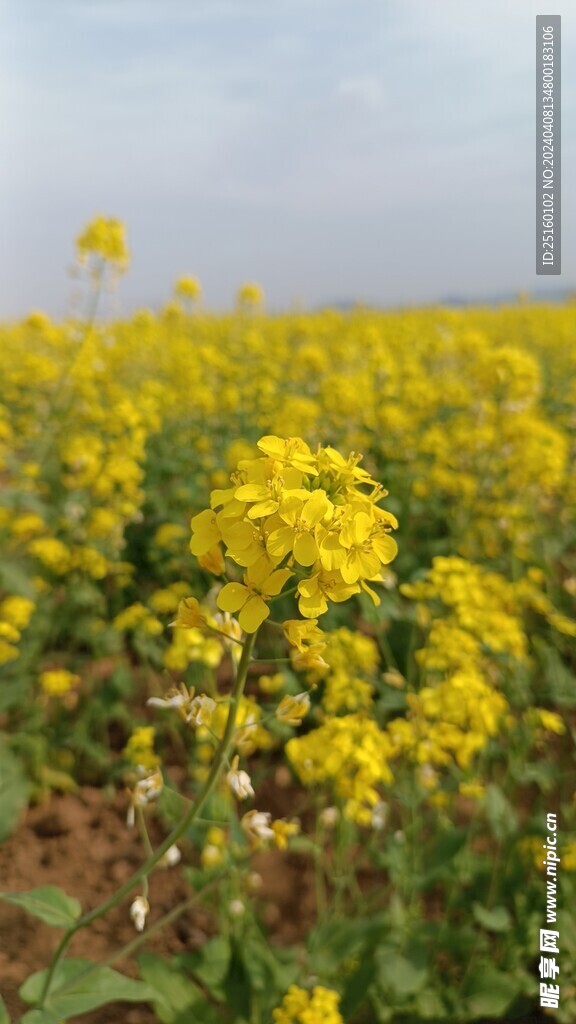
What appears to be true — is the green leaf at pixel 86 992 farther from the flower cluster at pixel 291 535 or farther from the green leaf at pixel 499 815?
the green leaf at pixel 499 815

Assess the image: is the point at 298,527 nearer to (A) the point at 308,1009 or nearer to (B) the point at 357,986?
(A) the point at 308,1009

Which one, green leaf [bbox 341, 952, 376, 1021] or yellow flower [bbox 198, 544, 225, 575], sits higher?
yellow flower [bbox 198, 544, 225, 575]

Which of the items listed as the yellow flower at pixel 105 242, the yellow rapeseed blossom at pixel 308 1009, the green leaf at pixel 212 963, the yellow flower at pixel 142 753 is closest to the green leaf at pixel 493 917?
the yellow rapeseed blossom at pixel 308 1009

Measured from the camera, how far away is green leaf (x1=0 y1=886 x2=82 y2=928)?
1257 mm

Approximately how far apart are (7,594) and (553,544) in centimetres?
294

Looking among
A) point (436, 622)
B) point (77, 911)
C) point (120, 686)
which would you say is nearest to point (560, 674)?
point (436, 622)

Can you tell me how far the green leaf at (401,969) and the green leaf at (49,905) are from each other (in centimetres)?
94

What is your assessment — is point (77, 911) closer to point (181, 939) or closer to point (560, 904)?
point (181, 939)

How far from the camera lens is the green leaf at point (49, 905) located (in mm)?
1257

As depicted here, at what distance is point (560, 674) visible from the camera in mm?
2820

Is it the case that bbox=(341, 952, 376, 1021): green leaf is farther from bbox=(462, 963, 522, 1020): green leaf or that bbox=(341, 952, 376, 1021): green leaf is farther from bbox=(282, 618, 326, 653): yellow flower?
bbox=(282, 618, 326, 653): yellow flower

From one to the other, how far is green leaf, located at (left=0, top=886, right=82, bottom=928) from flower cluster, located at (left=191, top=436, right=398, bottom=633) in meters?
0.70

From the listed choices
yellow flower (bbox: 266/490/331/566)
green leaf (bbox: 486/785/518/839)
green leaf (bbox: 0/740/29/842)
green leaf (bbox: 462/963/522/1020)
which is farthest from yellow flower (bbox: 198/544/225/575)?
green leaf (bbox: 462/963/522/1020)

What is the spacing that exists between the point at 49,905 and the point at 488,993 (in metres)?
1.42
